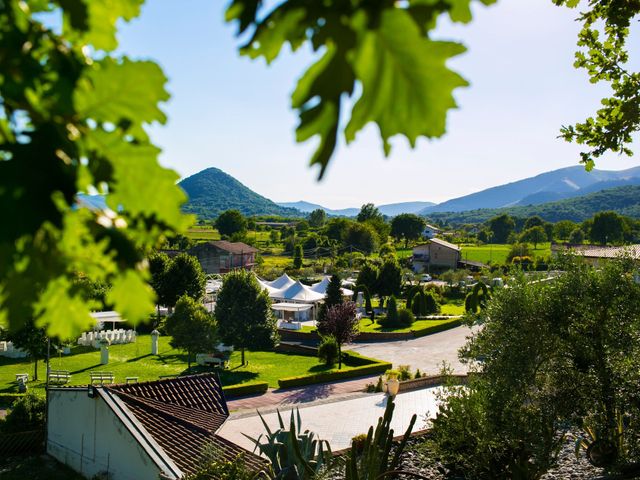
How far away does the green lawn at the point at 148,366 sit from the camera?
2028 cm

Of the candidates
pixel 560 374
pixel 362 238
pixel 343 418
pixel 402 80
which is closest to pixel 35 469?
pixel 343 418

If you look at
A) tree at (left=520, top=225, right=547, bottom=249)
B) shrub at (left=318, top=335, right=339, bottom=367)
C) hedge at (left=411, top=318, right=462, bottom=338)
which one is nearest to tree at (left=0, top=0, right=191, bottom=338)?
shrub at (left=318, top=335, right=339, bottom=367)

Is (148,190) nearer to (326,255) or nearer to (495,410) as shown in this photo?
(495,410)

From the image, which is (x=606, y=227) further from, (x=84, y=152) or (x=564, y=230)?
(x=84, y=152)

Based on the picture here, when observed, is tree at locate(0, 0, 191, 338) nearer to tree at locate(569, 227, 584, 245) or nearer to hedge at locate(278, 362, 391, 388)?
hedge at locate(278, 362, 391, 388)

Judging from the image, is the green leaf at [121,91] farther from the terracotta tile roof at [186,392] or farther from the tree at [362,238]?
the tree at [362,238]

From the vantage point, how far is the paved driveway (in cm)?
2391

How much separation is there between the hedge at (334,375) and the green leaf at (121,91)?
1981cm

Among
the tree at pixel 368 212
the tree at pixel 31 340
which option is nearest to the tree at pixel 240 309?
the tree at pixel 31 340

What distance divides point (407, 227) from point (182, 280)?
73.4 metres

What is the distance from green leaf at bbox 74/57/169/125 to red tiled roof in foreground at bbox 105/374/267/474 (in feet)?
26.8

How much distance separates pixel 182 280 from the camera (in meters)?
30.8

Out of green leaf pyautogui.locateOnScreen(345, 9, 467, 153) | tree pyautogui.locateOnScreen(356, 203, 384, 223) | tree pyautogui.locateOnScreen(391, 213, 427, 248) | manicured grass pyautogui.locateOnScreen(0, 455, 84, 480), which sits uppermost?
tree pyautogui.locateOnScreen(356, 203, 384, 223)

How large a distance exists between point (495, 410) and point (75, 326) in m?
9.27
